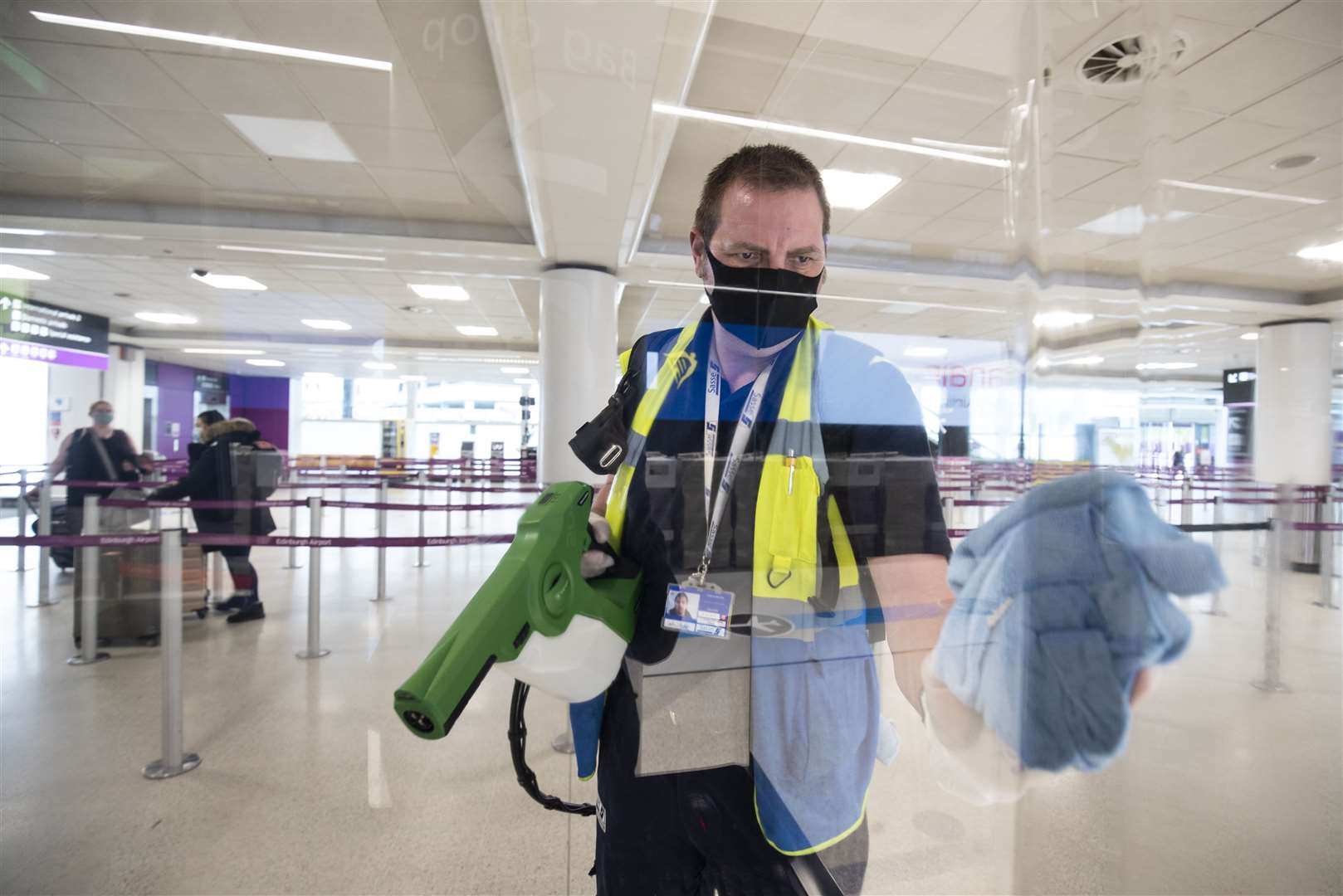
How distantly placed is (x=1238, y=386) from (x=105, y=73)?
11.2ft

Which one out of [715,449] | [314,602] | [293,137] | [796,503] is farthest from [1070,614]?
[293,137]

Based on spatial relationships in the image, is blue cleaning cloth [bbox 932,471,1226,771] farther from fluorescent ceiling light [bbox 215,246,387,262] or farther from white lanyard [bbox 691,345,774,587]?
fluorescent ceiling light [bbox 215,246,387,262]

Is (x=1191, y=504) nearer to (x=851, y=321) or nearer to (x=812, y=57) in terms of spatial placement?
(x=851, y=321)

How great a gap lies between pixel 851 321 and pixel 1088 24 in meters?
0.44

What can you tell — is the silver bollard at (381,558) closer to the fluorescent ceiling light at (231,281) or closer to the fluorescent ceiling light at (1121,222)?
the fluorescent ceiling light at (231,281)

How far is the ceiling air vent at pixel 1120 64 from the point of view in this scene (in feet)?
2.00

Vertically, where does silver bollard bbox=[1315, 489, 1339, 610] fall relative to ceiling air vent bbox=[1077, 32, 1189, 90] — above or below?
below

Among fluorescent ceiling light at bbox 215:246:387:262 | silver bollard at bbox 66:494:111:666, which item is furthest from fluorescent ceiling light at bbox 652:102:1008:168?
silver bollard at bbox 66:494:111:666

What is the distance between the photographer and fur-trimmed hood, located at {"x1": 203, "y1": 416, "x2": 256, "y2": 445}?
263 cm

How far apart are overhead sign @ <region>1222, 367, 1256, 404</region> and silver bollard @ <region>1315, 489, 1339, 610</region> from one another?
281 centimetres

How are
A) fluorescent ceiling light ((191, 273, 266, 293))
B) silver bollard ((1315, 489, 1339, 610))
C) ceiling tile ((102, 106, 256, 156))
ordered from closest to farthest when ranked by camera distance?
1. ceiling tile ((102, 106, 256, 156))
2. silver bollard ((1315, 489, 1339, 610))
3. fluorescent ceiling light ((191, 273, 266, 293))

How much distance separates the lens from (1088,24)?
65 centimetres

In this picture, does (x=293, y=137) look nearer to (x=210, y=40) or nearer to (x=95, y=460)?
(x=210, y=40)

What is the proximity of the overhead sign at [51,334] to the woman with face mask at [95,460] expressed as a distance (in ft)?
0.75
